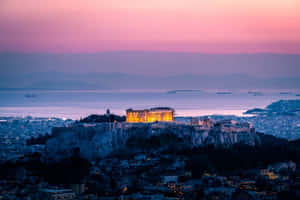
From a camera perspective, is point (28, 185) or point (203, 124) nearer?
point (28, 185)

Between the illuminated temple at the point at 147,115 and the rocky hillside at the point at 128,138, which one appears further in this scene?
the illuminated temple at the point at 147,115

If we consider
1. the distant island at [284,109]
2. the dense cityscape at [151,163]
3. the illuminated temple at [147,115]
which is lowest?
the dense cityscape at [151,163]

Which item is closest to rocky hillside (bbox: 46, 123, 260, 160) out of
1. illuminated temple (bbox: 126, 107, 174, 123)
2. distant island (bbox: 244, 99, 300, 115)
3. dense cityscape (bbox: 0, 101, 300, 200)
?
dense cityscape (bbox: 0, 101, 300, 200)

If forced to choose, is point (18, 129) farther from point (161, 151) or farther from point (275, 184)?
point (275, 184)

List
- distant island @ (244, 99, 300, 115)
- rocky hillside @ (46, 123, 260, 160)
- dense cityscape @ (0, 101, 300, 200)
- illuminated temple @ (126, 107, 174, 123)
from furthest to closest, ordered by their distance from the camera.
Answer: distant island @ (244, 99, 300, 115) < illuminated temple @ (126, 107, 174, 123) < rocky hillside @ (46, 123, 260, 160) < dense cityscape @ (0, 101, 300, 200)

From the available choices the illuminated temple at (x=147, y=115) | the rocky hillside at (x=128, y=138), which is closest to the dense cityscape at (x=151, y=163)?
the rocky hillside at (x=128, y=138)

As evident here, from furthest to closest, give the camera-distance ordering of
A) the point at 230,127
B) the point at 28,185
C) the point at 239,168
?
the point at 230,127, the point at 239,168, the point at 28,185

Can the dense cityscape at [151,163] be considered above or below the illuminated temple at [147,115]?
below

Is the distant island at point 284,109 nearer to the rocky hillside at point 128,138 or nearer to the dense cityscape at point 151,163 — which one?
the dense cityscape at point 151,163

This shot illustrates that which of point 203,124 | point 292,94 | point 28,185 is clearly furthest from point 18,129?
point 292,94

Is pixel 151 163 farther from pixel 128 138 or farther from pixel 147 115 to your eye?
pixel 147 115

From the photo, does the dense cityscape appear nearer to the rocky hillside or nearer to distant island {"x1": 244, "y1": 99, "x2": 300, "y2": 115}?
the rocky hillside
